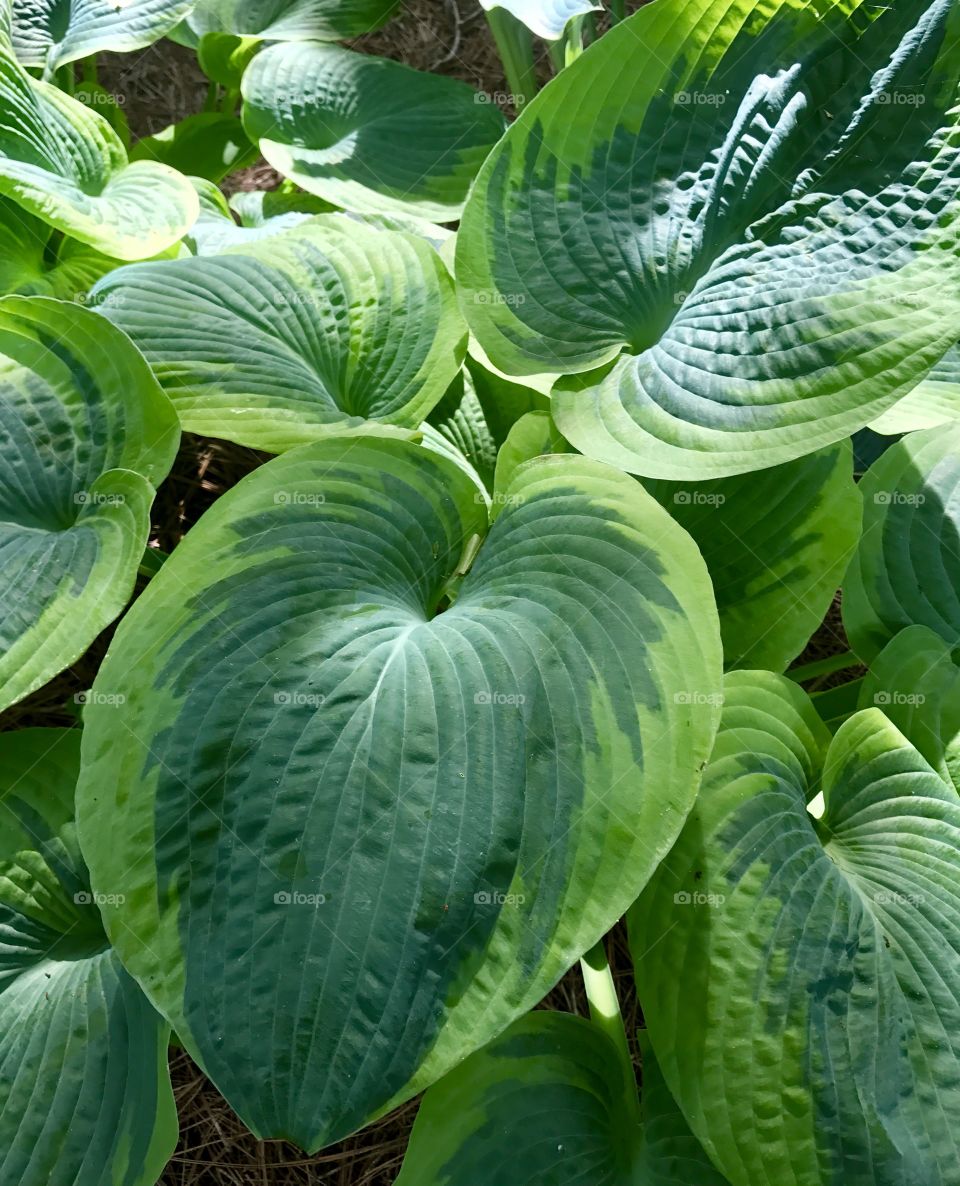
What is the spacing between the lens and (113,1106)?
32.3 inches

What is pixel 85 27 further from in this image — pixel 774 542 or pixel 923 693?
pixel 923 693

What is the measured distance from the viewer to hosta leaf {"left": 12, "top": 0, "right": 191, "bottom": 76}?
137cm

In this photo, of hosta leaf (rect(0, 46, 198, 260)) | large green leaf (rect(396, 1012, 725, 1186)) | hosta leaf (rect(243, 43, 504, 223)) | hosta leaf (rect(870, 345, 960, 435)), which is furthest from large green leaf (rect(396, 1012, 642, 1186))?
hosta leaf (rect(243, 43, 504, 223))

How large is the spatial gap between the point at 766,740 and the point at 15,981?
72 cm

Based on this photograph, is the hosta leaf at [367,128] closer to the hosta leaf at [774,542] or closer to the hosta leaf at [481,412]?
the hosta leaf at [481,412]

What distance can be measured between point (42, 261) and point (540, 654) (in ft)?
3.31

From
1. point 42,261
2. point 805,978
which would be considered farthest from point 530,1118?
point 42,261

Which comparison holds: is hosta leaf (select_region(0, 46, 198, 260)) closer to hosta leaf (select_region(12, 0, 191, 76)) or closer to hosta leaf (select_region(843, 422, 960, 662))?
hosta leaf (select_region(12, 0, 191, 76))

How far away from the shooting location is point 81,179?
1.29 meters

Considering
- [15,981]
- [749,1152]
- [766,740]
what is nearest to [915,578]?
[766,740]

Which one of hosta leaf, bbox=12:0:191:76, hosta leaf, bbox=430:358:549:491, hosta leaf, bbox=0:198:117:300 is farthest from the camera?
hosta leaf, bbox=12:0:191:76

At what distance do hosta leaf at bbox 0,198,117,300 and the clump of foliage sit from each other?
18 centimetres

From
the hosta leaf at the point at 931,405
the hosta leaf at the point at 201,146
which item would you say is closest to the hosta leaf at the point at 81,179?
the hosta leaf at the point at 201,146

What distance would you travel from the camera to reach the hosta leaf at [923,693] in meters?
0.91
